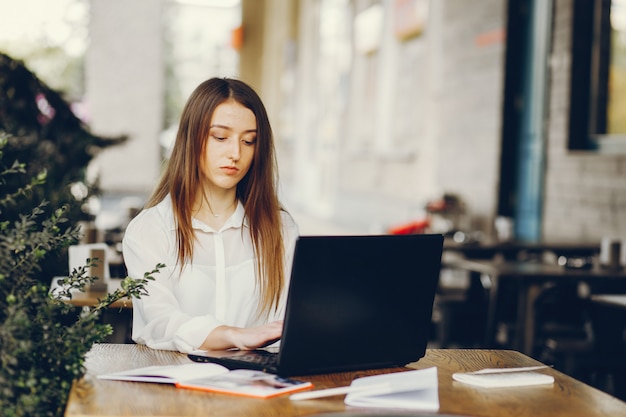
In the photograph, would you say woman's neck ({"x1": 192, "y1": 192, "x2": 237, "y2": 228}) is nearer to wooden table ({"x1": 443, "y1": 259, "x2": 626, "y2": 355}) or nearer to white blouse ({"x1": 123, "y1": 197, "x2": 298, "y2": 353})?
white blouse ({"x1": 123, "y1": 197, "x2": 298, "y2": 353})

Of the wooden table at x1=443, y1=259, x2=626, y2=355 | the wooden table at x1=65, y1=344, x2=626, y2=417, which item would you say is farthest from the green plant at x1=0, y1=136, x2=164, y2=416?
the wooden table at x1=443, y1=259, x2=626, y2=355

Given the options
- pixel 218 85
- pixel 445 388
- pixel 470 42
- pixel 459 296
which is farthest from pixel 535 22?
pixel 445 388

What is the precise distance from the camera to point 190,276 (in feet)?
7.04

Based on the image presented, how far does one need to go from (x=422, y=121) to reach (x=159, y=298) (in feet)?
23.5

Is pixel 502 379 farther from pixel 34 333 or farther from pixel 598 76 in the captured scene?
pixel 598 76

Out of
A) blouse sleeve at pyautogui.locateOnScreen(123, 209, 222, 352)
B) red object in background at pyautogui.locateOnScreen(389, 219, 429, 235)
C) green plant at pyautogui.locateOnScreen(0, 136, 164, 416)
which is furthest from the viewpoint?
red object in background at pyautogui.locateOnScreen(389, 219, 429, 235)

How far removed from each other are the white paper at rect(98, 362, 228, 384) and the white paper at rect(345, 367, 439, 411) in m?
0.27

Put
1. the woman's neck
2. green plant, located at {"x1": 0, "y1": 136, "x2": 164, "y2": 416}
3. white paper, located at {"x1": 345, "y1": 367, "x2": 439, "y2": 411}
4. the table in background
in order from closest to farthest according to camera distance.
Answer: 1. green plant, located at {"x1": 0, "y1": 136, "x2": 164, "y2": 416}
2. white paper, located at {"x1": 345, "y1": 367, "x2": 439, "y2": 411}
3. the woman's neck
4. the table in background

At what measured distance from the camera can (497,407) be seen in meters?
1.60

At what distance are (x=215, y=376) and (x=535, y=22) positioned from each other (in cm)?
555

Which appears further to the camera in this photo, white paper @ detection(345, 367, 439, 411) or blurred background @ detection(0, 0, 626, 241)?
blurred background @ detection(0, 0, 626, 241)

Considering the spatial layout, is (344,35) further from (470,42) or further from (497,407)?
(497,407)

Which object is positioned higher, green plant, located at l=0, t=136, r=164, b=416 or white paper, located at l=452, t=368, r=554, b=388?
green plant, located at l=0, t=136, r=164, b=416

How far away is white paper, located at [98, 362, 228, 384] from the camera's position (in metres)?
1.65
